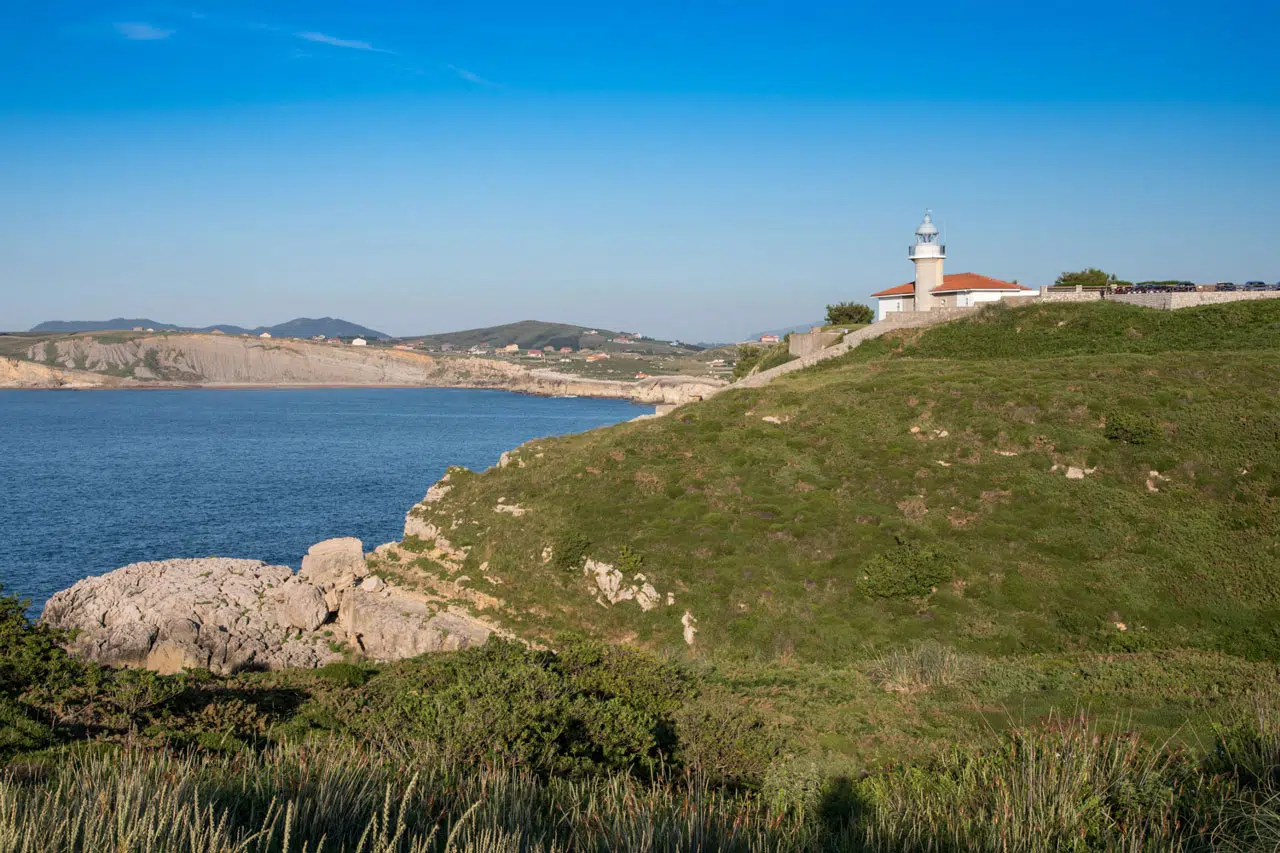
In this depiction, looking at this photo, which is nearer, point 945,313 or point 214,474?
point 945,313

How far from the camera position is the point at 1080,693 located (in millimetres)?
15688

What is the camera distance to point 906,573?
24.3 metres

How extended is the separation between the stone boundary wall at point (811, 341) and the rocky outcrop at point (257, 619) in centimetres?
3418

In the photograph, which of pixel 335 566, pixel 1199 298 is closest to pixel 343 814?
pixel 335 566

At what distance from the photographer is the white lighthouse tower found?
56.9 meters

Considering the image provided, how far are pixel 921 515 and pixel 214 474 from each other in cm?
6305

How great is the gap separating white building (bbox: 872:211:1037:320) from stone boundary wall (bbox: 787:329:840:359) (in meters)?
4.26

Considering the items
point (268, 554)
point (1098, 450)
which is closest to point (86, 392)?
point (268, 554)

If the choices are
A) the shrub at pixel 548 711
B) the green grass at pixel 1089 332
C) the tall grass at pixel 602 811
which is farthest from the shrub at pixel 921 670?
the green grass at pixel 1089 332

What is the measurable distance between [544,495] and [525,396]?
16839cm

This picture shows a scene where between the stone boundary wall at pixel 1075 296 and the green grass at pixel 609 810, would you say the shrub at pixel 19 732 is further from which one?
the stone boundary wall at pixel 1075 296

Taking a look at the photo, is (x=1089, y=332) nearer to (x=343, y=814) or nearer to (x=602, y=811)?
(x=602, y=811)

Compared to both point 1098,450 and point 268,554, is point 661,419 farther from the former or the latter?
point 268,554

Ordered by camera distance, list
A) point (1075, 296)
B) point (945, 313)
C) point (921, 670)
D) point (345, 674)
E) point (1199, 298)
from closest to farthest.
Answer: point (921, 670) < point (345, 674) < point (1199, 298) < point (1075, 296) < point (945, 313)
